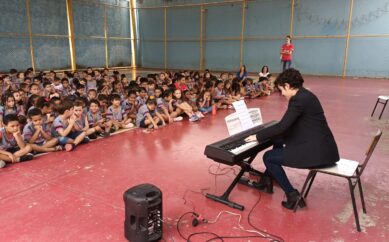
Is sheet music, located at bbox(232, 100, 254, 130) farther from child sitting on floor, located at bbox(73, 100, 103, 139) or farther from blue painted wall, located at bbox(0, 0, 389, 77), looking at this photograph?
blue painted wall, located at bbox(0, 0, 389, 77)

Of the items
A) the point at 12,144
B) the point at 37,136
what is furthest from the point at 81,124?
the point at 12,144

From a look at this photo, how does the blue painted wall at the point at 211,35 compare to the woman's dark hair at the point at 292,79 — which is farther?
the blue painted wall at the point at 211,35

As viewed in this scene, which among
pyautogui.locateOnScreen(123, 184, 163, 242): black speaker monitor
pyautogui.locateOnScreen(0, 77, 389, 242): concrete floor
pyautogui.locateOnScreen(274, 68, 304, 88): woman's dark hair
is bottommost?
pyautogui.locateOnScreen(0, 77, 389, 242): concrete floor

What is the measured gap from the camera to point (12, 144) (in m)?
4.52

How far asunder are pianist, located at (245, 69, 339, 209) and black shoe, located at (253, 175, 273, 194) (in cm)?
44

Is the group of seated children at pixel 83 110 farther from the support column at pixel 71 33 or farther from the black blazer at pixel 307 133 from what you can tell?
the support column at pixel 71 33

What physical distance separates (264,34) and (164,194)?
49.1ft

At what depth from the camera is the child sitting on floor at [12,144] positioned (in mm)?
4273

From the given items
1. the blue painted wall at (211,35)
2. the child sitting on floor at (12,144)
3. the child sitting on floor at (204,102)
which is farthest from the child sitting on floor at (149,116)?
the blue painted wall at (211,35)

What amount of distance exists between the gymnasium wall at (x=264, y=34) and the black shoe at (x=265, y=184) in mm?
13580

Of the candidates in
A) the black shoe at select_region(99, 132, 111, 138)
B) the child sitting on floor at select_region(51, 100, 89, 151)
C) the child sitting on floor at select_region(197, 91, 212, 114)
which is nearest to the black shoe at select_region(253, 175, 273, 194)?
the child sitting on floor at select_region(51, 100, 89, 151)

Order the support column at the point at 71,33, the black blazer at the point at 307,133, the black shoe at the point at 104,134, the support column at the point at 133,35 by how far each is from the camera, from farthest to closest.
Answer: the support column at the point at 133,35, the support column at the point at 71,33, the black shoe at the point at 104,134, the black blazer at the point at 307,133

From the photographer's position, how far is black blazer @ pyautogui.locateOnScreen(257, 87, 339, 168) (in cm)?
298

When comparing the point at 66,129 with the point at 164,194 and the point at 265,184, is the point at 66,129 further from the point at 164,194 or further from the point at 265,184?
the point at 265,184
